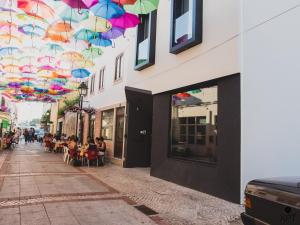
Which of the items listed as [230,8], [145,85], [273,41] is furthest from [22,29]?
[273,41]

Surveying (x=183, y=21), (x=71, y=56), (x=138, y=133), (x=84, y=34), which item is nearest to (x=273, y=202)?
(x=183, y=21)

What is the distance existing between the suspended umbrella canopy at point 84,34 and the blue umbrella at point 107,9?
2.39 meters

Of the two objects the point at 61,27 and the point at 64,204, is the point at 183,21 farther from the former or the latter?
the point at 64,204

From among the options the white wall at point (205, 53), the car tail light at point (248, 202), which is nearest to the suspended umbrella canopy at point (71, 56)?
the white wall at point (205, 53)

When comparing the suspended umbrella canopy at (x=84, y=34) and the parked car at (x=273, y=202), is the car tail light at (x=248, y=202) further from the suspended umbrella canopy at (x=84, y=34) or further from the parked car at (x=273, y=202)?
the suspended umbrella canopy at (x=84, y=34)

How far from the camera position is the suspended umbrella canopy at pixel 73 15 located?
408 inches

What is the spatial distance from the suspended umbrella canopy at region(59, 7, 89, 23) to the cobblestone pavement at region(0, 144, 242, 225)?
229 inches

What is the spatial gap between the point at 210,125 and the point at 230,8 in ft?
10.7

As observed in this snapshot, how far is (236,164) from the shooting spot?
7070 millimetres

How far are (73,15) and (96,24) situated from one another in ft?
3.04

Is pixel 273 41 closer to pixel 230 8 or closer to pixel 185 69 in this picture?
pixel 230 8

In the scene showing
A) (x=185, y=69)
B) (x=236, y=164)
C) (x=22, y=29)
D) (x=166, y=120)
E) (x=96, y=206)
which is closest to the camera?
(x=96, y=206)

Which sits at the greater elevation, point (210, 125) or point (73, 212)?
point (210, 125)

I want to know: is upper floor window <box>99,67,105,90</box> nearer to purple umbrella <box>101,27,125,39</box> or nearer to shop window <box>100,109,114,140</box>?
shop window <box>100,109,114,140</box>
